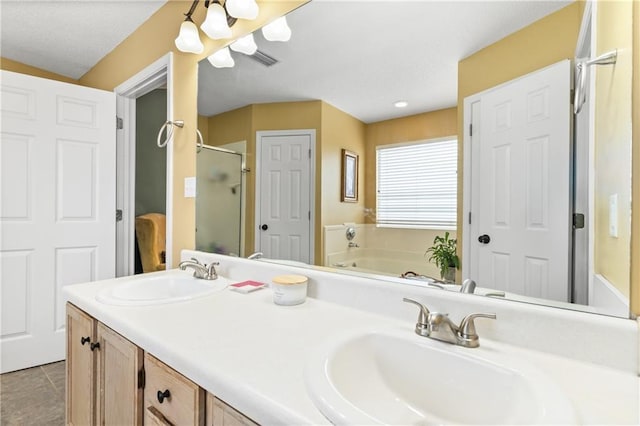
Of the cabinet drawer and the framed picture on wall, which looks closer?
the cabinet drawer

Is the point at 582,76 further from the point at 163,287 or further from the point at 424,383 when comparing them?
the point at 163,287

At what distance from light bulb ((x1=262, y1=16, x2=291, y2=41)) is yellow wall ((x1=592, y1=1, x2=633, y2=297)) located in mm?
1059

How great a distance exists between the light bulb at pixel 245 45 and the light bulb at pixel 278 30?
0.32 feet

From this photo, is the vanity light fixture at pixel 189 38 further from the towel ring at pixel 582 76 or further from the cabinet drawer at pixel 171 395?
the towel ring at pixel 582 76

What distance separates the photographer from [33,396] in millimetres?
1818

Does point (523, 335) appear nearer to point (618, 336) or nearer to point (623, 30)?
point (618, 336)

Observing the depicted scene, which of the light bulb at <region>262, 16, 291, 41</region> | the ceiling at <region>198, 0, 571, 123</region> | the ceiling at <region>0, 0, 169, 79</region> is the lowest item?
the ceiling at <region>198, 0, 571, 123</region>

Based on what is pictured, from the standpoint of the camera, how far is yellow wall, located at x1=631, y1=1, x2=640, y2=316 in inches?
25.3

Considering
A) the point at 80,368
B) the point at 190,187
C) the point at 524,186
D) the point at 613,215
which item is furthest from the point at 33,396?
the point at 613,215

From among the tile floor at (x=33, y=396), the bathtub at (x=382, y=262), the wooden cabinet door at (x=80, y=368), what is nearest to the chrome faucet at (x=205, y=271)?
the wooden cabinet door at (x=80, y=368)

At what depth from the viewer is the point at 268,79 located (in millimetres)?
1473

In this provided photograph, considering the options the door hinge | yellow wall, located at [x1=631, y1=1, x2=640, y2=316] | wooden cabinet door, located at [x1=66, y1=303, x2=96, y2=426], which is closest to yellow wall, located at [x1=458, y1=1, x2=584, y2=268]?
yellow wall, located at [x1=631, y1=1, x2=640, y2=316]

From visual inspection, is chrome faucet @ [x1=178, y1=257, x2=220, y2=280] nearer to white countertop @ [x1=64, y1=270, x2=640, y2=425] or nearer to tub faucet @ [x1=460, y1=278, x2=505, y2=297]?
white countertop @ [x1=64, y1=270, x2=640, y2=425]

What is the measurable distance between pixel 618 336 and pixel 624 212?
0.87ft
